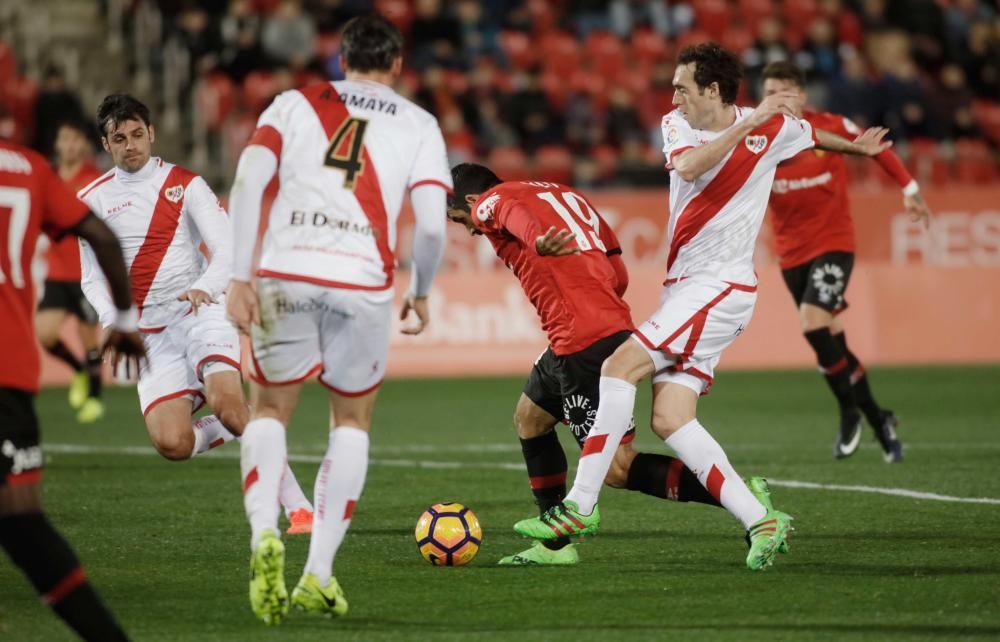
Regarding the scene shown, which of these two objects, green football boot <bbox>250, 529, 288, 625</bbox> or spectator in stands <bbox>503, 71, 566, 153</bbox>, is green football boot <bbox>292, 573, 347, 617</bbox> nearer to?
green football boot <bbox>250, 529, 288, 625</bbox>

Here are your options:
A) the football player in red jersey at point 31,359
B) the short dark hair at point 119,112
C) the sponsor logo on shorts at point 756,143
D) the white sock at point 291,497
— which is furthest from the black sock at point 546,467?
the short dark hair at point 119,112

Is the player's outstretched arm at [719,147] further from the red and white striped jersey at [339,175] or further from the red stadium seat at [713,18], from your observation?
the red stadium seat at [713,18]

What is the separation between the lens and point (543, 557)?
716 cm

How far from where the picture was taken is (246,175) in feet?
19.1

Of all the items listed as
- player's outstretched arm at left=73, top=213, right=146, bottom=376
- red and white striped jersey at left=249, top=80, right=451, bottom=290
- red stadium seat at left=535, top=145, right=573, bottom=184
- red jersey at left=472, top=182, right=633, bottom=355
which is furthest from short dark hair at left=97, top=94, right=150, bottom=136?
red stadium seat at left=535, top=145, right=573, bottom=184

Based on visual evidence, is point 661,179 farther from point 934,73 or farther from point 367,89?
point 367,89

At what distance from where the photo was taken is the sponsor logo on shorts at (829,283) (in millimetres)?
11234

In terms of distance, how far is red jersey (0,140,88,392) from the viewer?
5.08 m

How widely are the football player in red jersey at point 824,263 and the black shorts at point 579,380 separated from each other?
417cm

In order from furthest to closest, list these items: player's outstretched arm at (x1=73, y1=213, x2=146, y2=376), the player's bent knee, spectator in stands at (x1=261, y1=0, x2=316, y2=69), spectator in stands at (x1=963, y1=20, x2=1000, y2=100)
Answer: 1. spectator in stands at (x1=963, y1=20, x2=1000, y2=100)
2. spectator in stands at (x1=261, y1=0, x2=316, y2=69)
3. the player's bent knee
4. player's outstretched arm at (x1=73, y1=213, x2=146, y2=376)

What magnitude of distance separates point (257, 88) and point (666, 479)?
14.0 m

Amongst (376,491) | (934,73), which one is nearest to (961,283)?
(934,73)

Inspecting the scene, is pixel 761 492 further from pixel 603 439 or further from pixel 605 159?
pixel 605 159

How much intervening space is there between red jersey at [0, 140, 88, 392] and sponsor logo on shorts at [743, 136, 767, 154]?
3111mm
